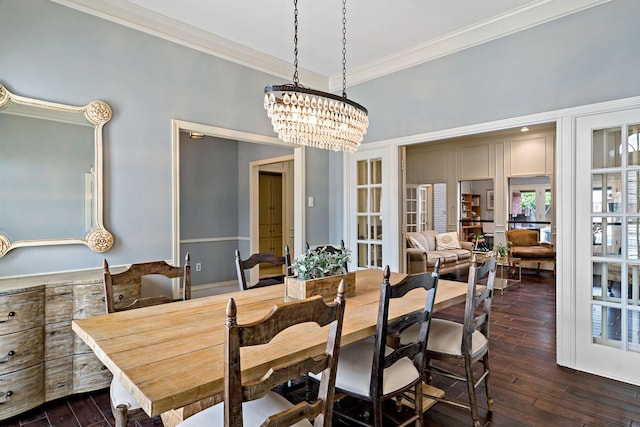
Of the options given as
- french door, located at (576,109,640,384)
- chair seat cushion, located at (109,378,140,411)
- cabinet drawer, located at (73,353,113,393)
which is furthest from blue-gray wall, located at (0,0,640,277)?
chair seat cushion, located at (109,378,140,411)

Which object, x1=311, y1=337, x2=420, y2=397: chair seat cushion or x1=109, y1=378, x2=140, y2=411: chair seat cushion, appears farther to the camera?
x1=311, y1=337, x2=420, y2=397: chair seat cushion

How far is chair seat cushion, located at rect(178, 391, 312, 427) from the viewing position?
4.50 feet

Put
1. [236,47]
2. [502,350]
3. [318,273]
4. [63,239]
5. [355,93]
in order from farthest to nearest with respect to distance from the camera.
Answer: [355,93], [236,47], [502,350], [63,239], [318,273]

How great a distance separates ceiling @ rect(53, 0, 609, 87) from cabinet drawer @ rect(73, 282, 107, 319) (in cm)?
220

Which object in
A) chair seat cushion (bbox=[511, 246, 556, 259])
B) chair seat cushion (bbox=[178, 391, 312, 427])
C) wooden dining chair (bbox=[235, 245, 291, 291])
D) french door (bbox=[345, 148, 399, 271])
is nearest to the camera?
chair seat cushion (bbox=[178, 391, 312, 427])

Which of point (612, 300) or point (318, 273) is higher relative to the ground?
point (318, 273)

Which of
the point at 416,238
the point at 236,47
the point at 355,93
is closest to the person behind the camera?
the point at 236,47

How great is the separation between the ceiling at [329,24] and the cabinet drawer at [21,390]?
2.72 m

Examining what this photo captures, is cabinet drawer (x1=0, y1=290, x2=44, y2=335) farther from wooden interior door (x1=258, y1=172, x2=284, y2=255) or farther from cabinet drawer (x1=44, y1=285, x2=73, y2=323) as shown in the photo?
wooden interior door (x1=258, y1=172, x2=284, y2=255)

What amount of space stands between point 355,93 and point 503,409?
3708 mm

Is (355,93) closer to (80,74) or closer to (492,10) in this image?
(492,10)

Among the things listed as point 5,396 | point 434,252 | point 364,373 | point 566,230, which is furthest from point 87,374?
point 434,252

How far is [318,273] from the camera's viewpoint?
2.15 meters

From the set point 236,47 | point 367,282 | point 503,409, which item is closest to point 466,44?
point 236,47
